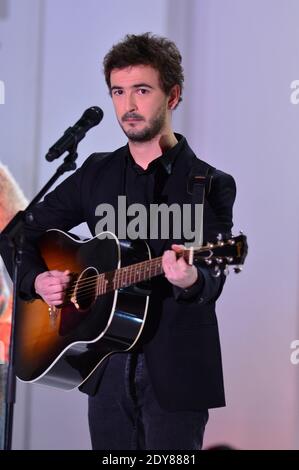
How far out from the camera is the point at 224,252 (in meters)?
2.25

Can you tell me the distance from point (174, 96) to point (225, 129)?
1.00 metres

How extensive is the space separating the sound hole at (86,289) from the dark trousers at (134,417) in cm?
23

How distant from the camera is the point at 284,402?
11.9 ft

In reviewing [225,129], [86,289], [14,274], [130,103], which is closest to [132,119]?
[130,103]

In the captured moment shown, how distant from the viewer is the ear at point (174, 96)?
2832 millimetres

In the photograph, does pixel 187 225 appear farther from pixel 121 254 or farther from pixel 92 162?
pixel 92 162

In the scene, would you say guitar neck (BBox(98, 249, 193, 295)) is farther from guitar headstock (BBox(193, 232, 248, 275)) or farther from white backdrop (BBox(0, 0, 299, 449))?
white backdrop (BBox(0, 0, 299, 449))

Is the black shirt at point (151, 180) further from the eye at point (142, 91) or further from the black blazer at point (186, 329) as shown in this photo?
the eye at point (142, 91)

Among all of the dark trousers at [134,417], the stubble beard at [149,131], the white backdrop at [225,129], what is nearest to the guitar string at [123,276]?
the dark trousers at [134,417]

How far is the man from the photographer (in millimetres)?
2459

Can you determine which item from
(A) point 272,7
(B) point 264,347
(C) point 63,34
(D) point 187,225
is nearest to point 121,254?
(D) point 187,225

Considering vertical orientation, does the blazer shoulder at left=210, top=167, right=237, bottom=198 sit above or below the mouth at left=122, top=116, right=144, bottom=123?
below

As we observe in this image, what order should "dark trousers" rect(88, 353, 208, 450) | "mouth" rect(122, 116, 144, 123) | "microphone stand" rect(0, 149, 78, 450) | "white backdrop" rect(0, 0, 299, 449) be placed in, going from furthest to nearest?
"white backdrop" rect(0, 0, 299, 449) → "mouth" rect(122, 116, 144, 123) → "dark trousers" rect(88, 353, 208, 450) → "microphone stand" rect(0, 149, 78, 450)

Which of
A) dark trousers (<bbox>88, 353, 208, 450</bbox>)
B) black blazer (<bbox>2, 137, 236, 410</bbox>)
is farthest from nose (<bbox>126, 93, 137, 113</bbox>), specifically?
dark trousers (<bbox>88, 353, 208, 450</bbox>)
